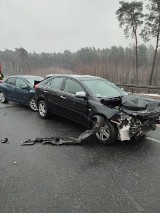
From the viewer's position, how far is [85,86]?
673cm

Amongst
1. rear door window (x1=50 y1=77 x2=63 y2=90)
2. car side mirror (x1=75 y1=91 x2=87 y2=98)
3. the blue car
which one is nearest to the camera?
car side mirror (x1=75 y1=91 x2=87 y2=98)

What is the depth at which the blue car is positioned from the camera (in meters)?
10.1

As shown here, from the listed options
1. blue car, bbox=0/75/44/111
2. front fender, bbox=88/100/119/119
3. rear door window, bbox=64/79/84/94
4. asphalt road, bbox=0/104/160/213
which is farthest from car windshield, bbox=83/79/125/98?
blue car, bbox=0/75/44/111

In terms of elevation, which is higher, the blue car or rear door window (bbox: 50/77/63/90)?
rear door window (bbox: 50/77/63/90)

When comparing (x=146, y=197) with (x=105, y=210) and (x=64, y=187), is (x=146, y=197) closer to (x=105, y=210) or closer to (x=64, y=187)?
(x=105, y=210)

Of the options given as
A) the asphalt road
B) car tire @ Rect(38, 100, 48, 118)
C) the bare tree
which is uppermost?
the bare tree

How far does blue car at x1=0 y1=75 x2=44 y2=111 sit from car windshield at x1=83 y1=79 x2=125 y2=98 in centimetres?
334

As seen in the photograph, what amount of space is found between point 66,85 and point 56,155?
8.80ft

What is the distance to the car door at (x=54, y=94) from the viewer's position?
7594 millimetres

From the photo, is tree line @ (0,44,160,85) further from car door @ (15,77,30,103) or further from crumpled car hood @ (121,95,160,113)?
crumpled car hood @ (121,95,160,113)

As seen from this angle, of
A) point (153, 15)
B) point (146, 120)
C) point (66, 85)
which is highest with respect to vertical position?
point (153, 15)

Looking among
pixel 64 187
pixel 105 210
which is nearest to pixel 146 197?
pixel 105 210

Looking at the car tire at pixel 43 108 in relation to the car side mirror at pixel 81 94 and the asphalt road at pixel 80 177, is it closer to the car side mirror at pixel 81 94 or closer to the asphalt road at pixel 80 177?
the asphalt road at pixel 80 177

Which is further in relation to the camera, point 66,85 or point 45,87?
point 45,87
